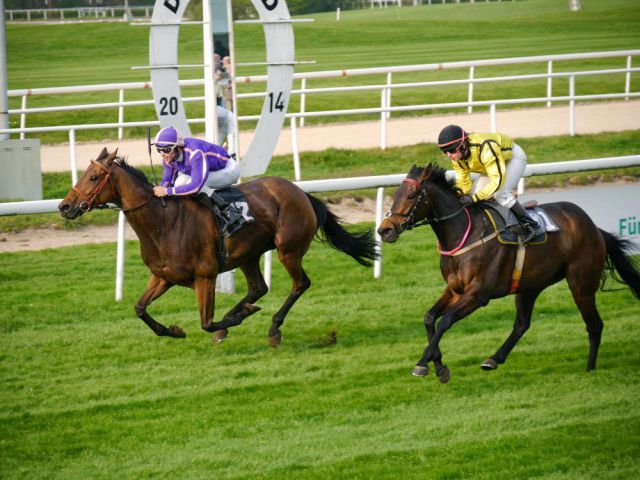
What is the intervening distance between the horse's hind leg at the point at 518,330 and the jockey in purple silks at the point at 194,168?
1934 mm

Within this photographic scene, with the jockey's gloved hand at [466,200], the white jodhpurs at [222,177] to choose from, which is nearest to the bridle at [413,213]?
the jockey's gloved hand at [466,200]

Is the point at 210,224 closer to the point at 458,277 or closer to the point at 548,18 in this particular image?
the point at 458,277

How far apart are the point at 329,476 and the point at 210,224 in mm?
2632

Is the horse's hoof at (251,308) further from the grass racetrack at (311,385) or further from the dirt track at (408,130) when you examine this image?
the dirt track at (408,130)

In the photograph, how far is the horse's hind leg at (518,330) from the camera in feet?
23.5

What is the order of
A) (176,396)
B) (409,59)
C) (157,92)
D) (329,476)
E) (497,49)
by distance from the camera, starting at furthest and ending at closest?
(497,49) < (409,59) < (157,92) < (176,396) < (329,476)

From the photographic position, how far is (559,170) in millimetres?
9594

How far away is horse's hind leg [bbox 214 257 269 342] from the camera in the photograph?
7.65 meters

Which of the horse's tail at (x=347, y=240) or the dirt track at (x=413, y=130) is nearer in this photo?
the horse's tail at (x=347, y=240)

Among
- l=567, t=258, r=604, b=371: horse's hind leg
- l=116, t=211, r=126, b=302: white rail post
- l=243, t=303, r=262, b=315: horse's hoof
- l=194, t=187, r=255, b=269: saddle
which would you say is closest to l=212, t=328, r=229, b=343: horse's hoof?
l=243, t=303, r=262, b=315: horse's hoof

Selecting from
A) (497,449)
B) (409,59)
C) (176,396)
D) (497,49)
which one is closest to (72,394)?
(176,396)

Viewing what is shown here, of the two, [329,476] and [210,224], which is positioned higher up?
[210,224]

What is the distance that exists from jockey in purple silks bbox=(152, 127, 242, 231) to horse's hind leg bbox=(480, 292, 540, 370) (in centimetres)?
193

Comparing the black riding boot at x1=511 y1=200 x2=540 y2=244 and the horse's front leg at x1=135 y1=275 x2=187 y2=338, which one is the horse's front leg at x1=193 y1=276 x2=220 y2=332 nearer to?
the horse's front leg at x1=135 y1=275 x2=187 y2=338
